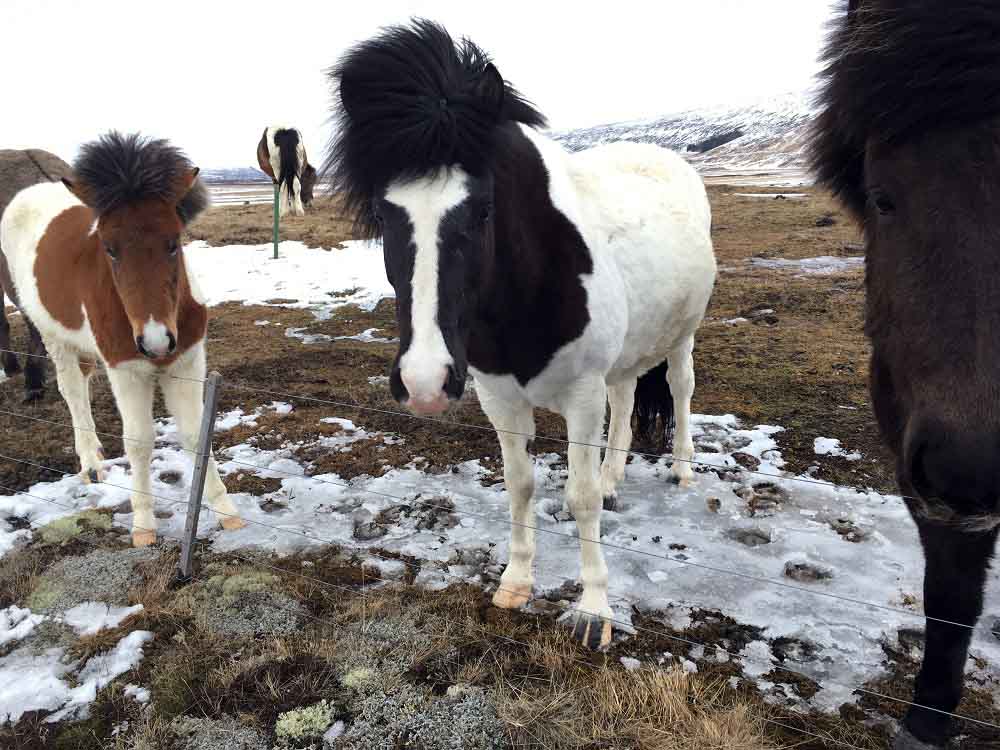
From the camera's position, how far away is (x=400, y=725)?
2193 mm

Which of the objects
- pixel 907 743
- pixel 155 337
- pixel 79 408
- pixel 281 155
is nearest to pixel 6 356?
pixel 79 408

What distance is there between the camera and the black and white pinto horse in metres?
1.97

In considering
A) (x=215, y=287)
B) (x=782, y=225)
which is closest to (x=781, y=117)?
(x=782, y=225)

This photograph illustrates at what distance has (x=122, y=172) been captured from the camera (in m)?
3.18

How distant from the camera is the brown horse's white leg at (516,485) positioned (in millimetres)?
2934

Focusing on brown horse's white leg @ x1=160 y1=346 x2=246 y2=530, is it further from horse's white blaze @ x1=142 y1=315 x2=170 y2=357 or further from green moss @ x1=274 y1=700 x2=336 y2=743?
green moss @ x1=274 y1=700 x2=336 y2=743

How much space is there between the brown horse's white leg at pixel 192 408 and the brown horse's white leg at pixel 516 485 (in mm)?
1916

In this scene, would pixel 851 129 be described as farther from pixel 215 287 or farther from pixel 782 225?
pixel 782 225

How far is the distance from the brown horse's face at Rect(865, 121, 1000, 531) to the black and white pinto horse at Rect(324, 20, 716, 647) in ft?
4.15

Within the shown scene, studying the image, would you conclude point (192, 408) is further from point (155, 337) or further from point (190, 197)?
point (190, 197)

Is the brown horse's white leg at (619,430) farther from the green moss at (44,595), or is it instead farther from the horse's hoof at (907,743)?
the green moss at (44,595)

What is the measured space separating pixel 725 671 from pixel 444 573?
1.52 m

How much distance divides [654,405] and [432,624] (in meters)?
2.71

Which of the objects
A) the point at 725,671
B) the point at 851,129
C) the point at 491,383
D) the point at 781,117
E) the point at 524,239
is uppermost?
the point at 781,117
